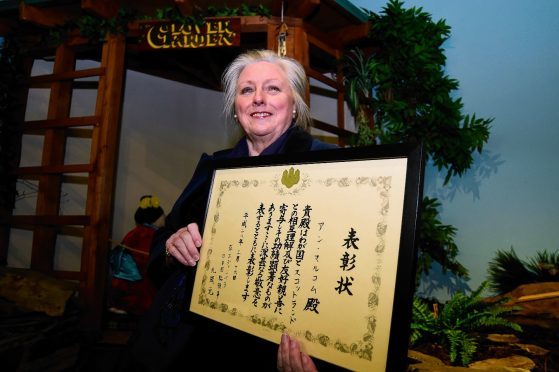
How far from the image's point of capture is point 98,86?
3.04m

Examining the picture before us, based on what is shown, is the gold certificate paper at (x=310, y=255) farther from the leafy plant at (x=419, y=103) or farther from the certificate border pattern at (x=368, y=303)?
the leafy plant at (x=419, y=103)

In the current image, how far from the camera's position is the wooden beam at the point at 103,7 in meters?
2.71

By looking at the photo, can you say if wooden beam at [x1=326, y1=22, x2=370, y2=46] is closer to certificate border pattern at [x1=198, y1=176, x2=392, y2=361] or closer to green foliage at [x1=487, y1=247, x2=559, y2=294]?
green foliage at [x1=487, y1=247, x2=559, y2=294]

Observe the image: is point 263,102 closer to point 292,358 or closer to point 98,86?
point 292,358

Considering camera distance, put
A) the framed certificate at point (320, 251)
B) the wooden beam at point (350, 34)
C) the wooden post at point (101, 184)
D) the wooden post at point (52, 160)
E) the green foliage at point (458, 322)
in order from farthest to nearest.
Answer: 1. the wooden post at point (52, 160)
2. the wooden beam at point (350, 34)
3. the wooden post at point (101, 184)
4. the green foliage at point (458, 322)
5. the framed certificate at point (320, 251)

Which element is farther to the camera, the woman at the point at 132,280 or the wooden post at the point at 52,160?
the woman at the point at 132,280

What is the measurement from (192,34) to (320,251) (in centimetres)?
251

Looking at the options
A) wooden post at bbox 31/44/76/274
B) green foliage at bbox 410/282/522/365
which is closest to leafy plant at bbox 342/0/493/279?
green foliage at bbox 410/282/522/365

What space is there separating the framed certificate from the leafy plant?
190cm

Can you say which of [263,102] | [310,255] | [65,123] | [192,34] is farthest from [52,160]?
[310,255]

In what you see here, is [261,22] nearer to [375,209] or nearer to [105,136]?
[105,136]

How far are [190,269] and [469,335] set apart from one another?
1241 mm

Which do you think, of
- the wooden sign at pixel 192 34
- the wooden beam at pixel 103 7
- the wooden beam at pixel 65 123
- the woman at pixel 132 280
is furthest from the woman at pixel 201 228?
the woman at pixel 132 280

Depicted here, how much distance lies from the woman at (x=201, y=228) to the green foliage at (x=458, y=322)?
876 millimetres
